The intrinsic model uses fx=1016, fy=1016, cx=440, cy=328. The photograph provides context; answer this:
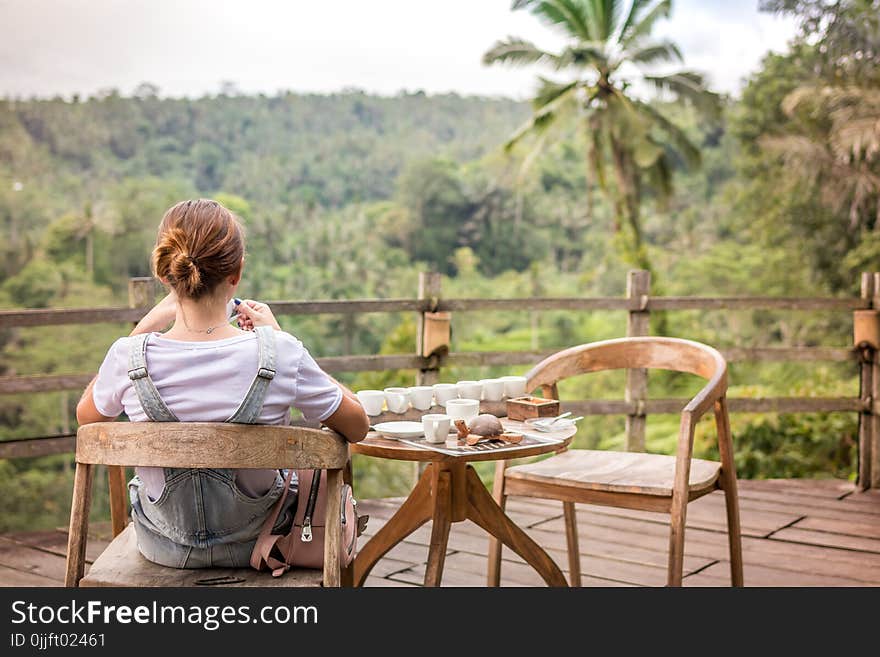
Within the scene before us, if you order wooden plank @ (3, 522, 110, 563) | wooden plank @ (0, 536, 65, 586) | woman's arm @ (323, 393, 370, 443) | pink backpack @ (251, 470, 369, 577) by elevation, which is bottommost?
wooden plank @ (3, 522, 110, 563)

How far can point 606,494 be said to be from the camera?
255cm

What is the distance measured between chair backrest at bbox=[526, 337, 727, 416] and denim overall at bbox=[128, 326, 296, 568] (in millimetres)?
1166

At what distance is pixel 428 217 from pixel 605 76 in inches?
603

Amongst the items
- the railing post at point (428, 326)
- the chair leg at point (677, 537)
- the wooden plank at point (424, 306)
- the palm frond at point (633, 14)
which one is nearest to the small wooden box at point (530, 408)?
the chair leg at point (677, 537)

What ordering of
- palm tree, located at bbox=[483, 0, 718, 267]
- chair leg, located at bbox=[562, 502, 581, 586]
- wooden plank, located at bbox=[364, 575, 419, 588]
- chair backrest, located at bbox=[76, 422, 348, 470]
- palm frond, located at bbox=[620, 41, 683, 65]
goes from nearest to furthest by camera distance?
chair backrest, located at bbox=[76, 422, 348, 470], chair leg, located at bbox=[562, 502, 581, 586], wooden plank, located at bbox=[364, 575, 419, 588], palm tree, located at bbox=[483, 0, 718, 267], palm frond, located at bbox=[620, 41, 683, 65]

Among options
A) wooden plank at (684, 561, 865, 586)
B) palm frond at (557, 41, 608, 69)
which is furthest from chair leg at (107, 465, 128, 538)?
palm frond at (557, 41, 608, 69)

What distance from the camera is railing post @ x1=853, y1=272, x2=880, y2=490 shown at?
4.70 m

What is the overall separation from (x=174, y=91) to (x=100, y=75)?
7.98 feet

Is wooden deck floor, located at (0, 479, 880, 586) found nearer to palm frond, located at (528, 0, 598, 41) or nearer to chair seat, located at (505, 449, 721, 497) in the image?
chair seat, located at (505, 449, 721, 497)

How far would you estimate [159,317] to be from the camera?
1927mm

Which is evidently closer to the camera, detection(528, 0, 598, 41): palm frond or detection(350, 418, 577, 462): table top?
detection(350, 418, 577, 462): table top

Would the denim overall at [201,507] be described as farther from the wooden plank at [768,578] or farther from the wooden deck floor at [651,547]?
the wooden plank at [768,578]

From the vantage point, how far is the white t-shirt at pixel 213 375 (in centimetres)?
168
